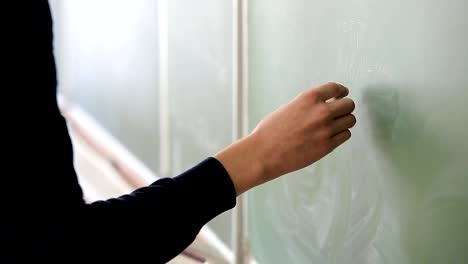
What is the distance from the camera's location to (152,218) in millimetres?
665

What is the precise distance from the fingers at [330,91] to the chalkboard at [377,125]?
5 cm

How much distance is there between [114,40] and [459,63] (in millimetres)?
1266

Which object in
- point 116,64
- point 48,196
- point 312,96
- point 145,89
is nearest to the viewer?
point 48,196

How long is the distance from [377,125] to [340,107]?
3.8 inches

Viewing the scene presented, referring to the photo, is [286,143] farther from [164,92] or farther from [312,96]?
[164,92]

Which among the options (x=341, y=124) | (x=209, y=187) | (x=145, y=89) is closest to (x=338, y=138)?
(x=341, y=124)

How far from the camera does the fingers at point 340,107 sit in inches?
28.7

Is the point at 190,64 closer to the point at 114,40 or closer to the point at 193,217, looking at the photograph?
the point at 114,40

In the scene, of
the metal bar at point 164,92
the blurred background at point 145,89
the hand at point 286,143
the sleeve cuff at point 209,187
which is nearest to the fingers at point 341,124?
the hand at point 286,143

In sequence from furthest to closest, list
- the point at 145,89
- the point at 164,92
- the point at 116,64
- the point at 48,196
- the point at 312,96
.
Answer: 1. the point at 116,64
2. the point at 145,89
3. the point at 164,92
4. the point at 312,96
5. the point at 48,196

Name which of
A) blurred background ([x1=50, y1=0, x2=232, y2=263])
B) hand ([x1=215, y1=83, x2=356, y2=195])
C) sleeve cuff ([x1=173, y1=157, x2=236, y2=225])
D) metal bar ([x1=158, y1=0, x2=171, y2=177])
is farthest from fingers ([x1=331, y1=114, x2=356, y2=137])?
metal bar ([x1=158, y1=0, x2=171, y2=177])

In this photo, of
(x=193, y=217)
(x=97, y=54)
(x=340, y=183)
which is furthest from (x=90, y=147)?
(x=193, y=217)

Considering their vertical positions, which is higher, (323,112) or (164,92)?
(323,112)

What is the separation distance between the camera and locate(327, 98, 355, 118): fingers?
0.73 m
